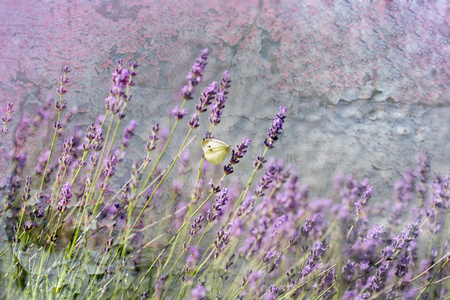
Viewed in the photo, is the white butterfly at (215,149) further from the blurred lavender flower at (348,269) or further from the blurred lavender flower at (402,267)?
the blurred lavender flower at (402,267)

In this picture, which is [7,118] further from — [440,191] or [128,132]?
[440,191]

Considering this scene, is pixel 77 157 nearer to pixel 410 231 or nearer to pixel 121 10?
pixel 121 10

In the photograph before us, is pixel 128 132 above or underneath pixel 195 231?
above

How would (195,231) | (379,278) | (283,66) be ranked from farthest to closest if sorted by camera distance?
(283,66) < (379,278) < (195,231)

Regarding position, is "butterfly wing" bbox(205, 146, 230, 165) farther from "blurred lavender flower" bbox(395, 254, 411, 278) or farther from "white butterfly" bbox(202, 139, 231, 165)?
"blurred lavender flower" bbox(395, 254, 411, 278)

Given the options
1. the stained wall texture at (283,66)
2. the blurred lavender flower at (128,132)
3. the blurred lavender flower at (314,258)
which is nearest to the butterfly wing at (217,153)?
the stained wall texture at (283,66)

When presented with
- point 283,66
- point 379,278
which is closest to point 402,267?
point 379,278

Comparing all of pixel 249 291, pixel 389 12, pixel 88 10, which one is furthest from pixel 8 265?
pixel 389 12

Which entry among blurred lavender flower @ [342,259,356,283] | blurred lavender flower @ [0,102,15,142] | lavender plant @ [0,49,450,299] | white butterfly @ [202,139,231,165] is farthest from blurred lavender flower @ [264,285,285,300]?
blurred lavender flower @ [0,102,15,142]
